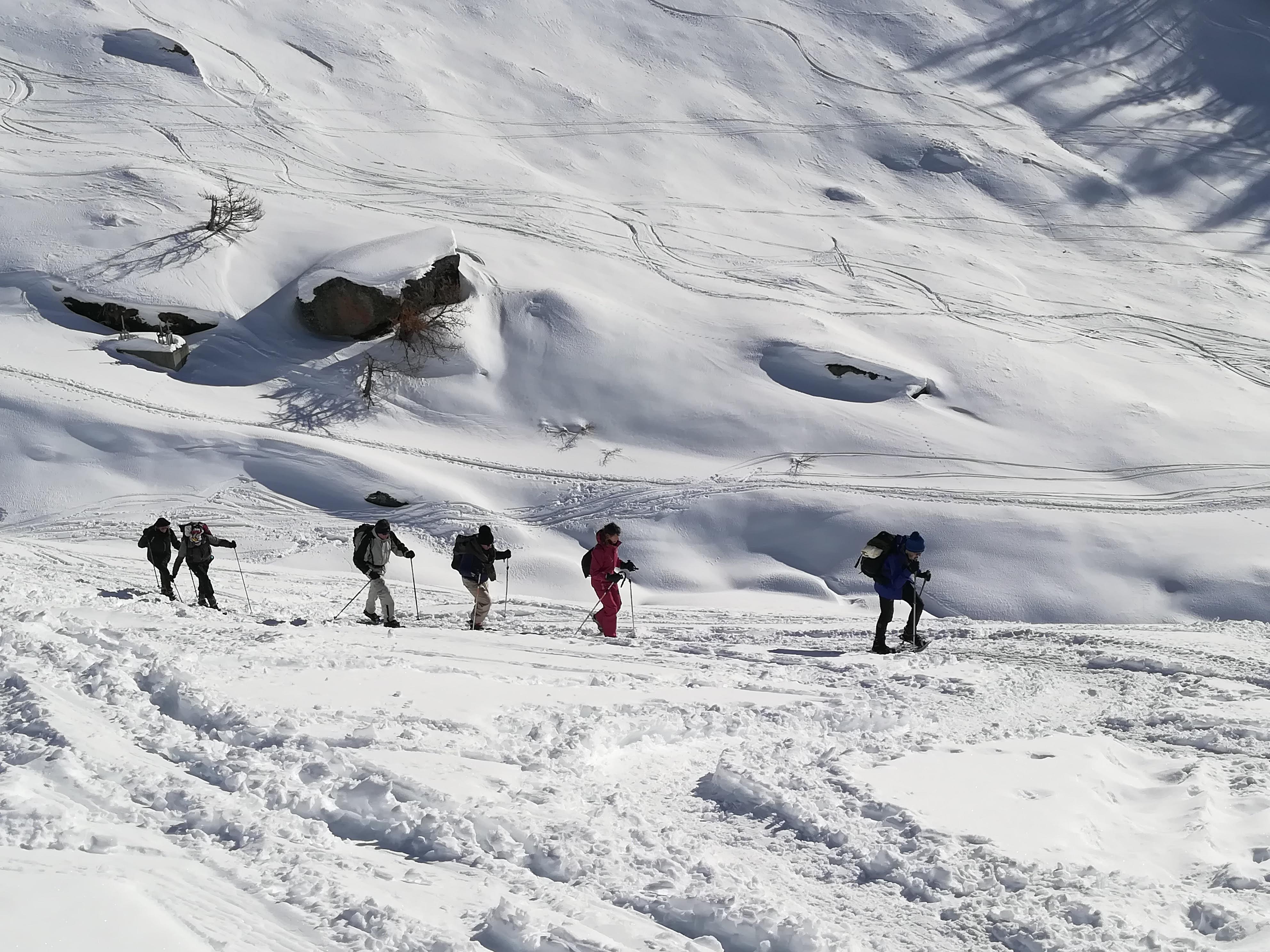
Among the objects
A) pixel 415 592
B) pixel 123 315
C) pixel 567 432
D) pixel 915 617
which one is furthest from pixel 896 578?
pixel 123 315

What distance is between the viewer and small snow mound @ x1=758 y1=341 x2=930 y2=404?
18594 millimetres

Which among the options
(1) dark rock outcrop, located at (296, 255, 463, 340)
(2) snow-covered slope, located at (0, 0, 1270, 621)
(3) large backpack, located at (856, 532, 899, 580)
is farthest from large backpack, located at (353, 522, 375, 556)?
(1) dark rock outcrop, located at (296, 255, 463, 340)

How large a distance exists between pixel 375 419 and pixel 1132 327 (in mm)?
17077

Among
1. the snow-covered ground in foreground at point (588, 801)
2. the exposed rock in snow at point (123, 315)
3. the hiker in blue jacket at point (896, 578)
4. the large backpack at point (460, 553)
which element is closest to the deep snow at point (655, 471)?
the snow-covered ground in foreground at point (588, 801)

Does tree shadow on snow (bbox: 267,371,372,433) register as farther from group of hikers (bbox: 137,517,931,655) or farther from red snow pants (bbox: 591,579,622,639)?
red snow pants (bbox: 591,579,622,639)

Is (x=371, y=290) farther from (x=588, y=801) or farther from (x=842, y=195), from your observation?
(x=842, y=195)

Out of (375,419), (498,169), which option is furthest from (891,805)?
(498,169)

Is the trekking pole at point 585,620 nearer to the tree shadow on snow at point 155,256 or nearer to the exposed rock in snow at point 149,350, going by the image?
the exposed rock in snow at point 149,350

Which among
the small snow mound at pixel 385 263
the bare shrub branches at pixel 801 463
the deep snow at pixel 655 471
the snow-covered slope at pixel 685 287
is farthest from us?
the small snow mound at pixel 385 263

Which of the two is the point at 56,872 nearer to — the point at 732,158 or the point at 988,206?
the point at 732,158

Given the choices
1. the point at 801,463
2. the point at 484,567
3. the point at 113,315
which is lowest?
the point at 484,567

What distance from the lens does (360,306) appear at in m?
18.8

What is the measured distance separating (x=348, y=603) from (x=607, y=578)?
295 cm

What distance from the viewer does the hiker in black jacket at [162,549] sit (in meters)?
11.0
